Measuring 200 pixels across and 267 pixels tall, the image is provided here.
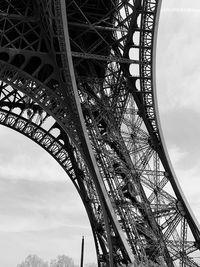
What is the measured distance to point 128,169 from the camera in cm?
1485

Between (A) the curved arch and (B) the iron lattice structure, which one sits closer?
(B) the iron lattice structure

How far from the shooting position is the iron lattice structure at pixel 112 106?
13.5 metres

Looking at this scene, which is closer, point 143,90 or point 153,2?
point 153,2

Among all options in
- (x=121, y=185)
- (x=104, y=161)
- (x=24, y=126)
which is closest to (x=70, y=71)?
(x=104, y=161)

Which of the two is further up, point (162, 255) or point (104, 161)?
point (104, 161)

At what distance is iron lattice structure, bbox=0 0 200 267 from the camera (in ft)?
44.2

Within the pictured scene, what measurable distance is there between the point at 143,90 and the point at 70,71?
12.5ft

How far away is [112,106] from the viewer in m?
16.0

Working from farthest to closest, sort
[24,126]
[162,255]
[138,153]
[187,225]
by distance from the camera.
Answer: [24,126] → [138,153] → [187,225] → [162,255]

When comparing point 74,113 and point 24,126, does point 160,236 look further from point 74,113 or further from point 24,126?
point 24,126

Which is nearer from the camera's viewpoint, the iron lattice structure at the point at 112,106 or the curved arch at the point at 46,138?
the iron lattice structure at the point at 112,106

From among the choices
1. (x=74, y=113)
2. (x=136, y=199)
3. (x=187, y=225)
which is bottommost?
(x=187, y=225)

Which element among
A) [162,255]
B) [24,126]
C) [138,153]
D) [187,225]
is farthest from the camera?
Result: [24,126]

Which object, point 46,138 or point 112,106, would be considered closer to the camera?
point 112,106
